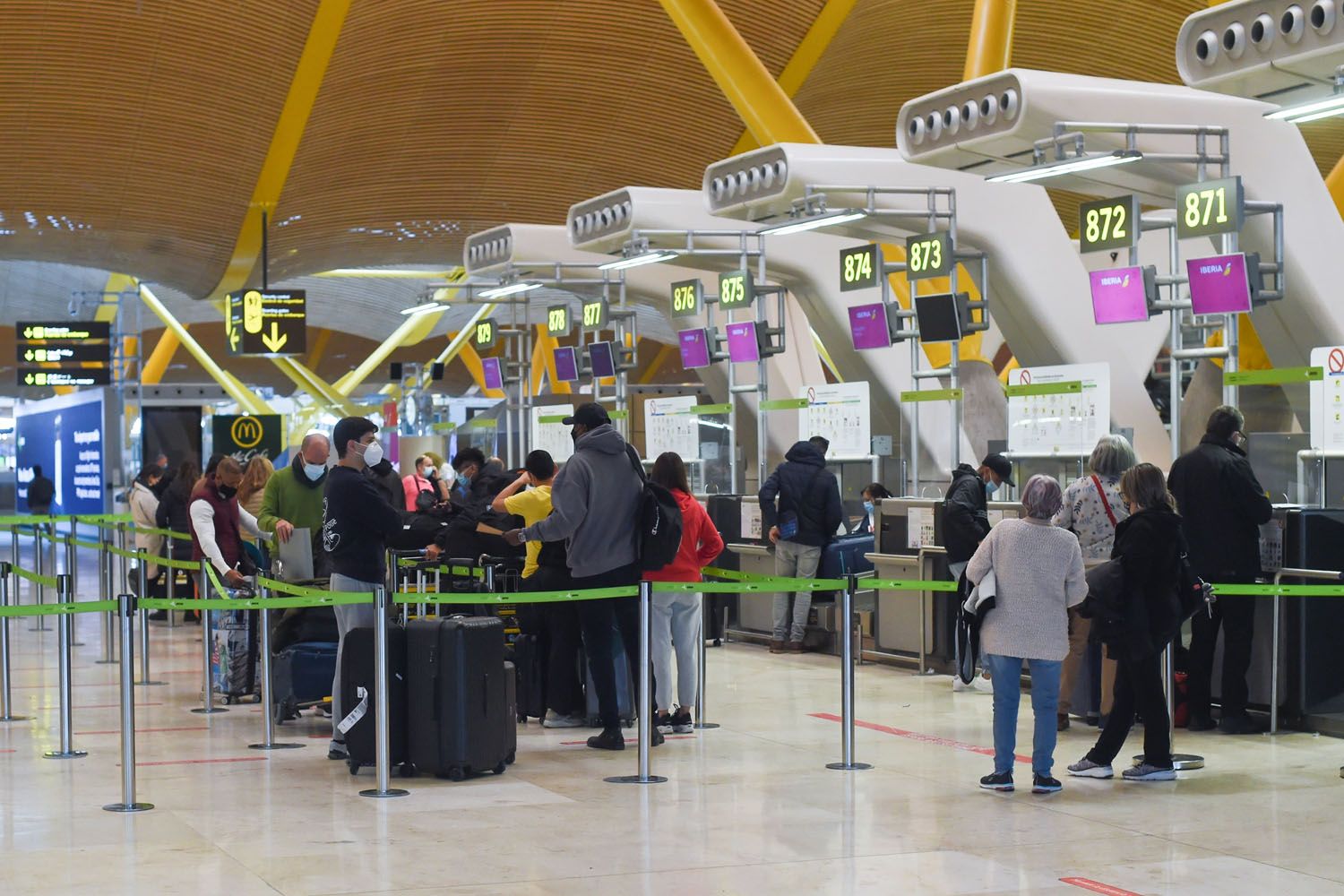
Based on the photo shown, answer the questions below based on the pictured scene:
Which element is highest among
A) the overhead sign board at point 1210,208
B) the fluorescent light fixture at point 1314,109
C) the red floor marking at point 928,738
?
the fluorescent light fixture at point 1314,109

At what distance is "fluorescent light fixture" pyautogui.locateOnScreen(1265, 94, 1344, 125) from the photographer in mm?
8680

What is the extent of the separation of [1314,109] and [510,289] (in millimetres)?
11628

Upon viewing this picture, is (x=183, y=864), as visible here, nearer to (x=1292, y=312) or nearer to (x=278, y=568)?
(x=278, y=568)

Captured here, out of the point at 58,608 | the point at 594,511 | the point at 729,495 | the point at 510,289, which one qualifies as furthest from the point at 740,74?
the point at 58,608

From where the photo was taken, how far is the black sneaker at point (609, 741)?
8336mm

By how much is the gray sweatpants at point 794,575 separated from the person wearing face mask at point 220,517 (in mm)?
4080

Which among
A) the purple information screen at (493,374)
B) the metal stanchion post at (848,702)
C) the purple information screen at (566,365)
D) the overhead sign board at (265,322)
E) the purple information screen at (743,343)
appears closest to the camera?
the metal stanchion post at (848,702)

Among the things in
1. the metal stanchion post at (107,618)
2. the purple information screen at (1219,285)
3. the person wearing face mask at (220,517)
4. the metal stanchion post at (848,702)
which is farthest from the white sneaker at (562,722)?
the purple information screen at (1219,285)

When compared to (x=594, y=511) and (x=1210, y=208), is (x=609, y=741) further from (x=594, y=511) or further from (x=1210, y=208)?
(x=1210, y=208)

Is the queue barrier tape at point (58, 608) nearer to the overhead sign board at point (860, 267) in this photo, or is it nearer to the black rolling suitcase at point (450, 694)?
the black rolling suitcase at point (450, 694)

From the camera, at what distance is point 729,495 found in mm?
14766

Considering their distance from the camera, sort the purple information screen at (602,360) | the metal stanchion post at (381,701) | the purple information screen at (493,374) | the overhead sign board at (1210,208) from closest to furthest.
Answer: the metal stanchion post at (381,701), the overhead sign board at (1210,208), the purple information screen at (602,360), the purple information screen at (493,374)

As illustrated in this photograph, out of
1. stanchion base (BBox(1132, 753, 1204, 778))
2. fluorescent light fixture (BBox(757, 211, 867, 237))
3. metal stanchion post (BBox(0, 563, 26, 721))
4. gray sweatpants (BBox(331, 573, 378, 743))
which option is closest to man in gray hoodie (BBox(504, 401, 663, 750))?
gray sweatpants (BBox(331, 573, 378, 743))

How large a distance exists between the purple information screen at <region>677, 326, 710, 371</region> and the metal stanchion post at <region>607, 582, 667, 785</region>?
30.4 ft
